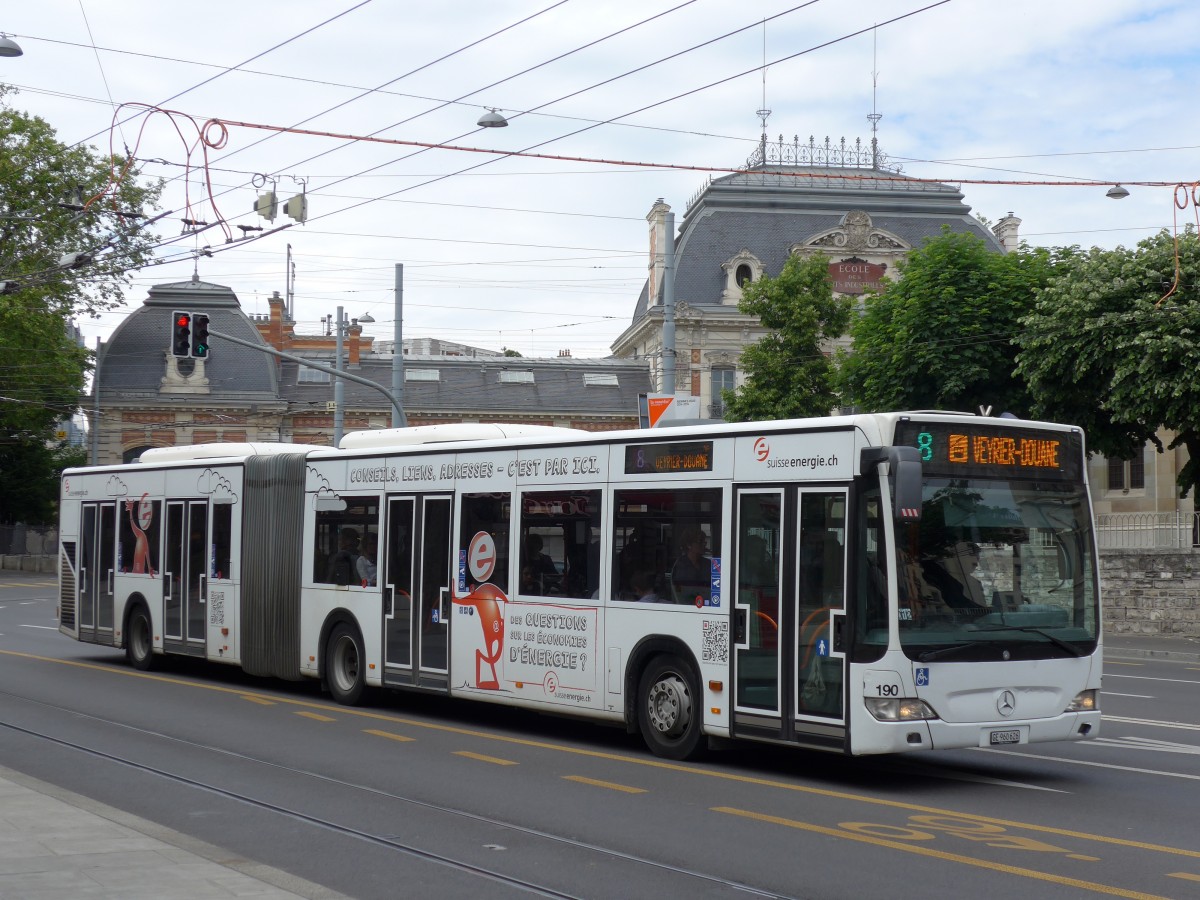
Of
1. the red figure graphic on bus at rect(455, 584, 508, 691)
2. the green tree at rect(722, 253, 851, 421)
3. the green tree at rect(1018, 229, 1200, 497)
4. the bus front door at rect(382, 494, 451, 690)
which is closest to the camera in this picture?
the red figure graphic on bus at rect(455, 584, 508, 691)

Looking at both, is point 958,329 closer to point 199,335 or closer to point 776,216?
point 199,335

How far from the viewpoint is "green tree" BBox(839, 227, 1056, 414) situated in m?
37.6

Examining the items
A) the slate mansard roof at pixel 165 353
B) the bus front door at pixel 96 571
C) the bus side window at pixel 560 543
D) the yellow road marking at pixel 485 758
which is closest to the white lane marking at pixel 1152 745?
the bus side window at pixel 560 543

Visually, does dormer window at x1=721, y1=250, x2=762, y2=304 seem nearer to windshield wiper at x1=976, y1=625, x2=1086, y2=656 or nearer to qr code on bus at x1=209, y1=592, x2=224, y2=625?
qr code on bus at x1=209, y1=592, x2=224, y2=625

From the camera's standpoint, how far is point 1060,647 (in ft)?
37.4

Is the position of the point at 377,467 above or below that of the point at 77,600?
above

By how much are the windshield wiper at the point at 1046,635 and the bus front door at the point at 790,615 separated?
1204 mm

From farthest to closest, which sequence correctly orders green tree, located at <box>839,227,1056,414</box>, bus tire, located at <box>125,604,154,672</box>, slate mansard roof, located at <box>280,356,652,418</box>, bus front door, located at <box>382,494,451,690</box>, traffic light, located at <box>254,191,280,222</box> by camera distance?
1. slate mansard roof, located at <box>280,356,652,418</box>
2. green tree, located at <box>839,227,1056,414</box>
3. bus tire, located at <box>125,604,154,672</box>
4. traffic light, located at <box>254,191,280,222</box>
5. bus front door, located at <box>382,494,451,690</box>

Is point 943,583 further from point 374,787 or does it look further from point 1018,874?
point 374,787

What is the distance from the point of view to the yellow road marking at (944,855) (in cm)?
761

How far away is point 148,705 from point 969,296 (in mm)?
26515

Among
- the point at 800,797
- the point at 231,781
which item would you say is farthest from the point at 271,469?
the point at 800,797

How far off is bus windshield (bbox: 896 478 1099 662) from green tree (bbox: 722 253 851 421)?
121 ft

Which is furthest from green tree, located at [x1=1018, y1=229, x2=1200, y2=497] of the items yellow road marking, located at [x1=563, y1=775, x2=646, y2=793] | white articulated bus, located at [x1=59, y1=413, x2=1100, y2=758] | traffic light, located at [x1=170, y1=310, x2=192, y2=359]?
yellow road marking, located at [x1=563, y1=775, x2=646, y2=793]
